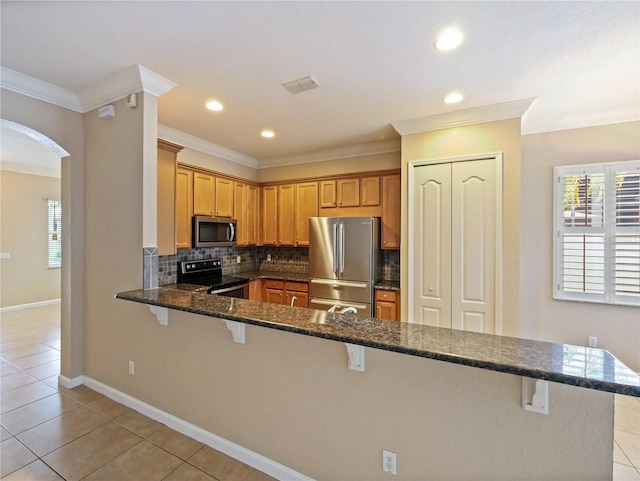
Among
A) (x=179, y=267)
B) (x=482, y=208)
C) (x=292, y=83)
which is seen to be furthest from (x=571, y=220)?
(x=179, y=267)

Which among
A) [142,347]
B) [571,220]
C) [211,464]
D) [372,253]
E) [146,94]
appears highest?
[146,94]

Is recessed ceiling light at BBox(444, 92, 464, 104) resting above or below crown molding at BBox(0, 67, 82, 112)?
above

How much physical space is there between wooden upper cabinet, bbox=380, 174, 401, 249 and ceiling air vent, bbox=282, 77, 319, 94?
72.2 inches

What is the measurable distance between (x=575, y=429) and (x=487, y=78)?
242 centimetres

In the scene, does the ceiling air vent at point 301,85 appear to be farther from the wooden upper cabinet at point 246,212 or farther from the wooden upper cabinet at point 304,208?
the wooden upper cabinet at point 246,212

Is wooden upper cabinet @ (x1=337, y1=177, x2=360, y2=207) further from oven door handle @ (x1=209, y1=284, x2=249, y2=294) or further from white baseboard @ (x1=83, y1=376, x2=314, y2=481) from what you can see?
white baseboard @ (x1=83, y1=376, x2=314, y2=481)

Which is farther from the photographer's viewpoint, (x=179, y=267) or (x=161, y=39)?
(x=179, y=267)

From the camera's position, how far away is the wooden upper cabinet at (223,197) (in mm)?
4305

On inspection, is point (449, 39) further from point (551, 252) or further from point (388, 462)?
point (551, 252)

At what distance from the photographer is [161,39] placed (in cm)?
198

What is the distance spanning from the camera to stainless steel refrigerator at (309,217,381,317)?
3.80 metres

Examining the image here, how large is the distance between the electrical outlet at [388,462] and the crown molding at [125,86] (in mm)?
3040

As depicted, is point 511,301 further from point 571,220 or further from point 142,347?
point 142,347

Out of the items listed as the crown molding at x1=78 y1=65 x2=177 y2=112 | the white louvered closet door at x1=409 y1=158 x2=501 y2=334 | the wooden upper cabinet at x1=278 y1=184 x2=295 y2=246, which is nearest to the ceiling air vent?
the crown molding at x1=78 y1=65 x2=177 y2=112
